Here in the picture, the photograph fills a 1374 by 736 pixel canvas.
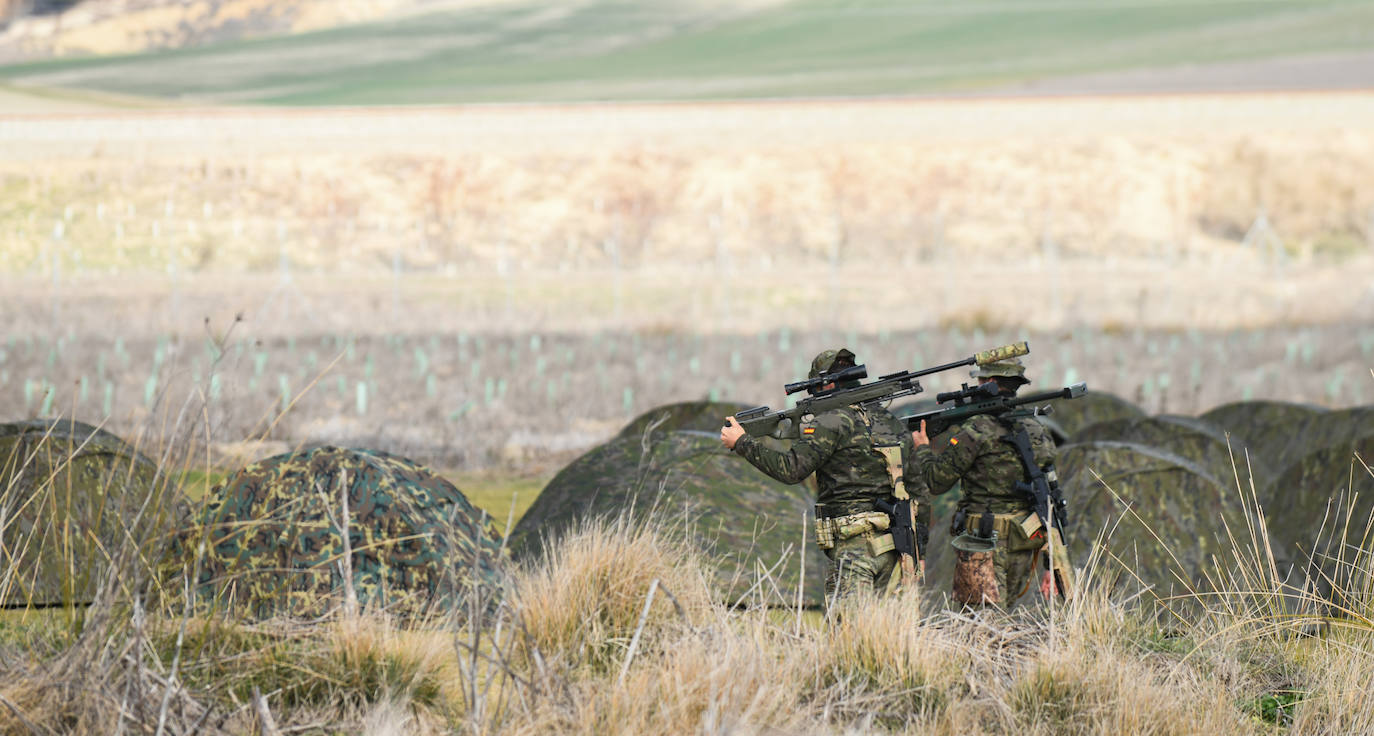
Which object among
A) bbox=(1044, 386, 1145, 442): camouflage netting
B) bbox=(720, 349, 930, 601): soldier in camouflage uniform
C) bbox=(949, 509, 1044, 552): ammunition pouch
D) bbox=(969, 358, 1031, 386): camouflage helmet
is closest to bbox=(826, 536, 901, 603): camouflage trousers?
bbox=(720, 349, 930, 601): soldier in camouflage uniform

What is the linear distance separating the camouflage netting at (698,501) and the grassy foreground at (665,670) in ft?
6.67

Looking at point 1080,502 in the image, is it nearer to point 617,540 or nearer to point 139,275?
point 617,540

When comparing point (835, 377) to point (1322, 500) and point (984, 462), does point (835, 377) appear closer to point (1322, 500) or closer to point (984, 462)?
point (984, 462)

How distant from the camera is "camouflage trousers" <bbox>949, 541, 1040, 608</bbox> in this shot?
25.5 ft

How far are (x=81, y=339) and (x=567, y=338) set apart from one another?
423 inches

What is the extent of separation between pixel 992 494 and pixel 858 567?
975 millimetres

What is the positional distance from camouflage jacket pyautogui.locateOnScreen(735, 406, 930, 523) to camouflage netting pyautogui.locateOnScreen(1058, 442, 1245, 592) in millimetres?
2231

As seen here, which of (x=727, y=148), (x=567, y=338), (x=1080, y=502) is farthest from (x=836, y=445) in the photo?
(x=727, y=148)

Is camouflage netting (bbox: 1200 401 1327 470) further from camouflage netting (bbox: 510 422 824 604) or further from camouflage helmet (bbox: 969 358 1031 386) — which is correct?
camouflage helmet (bbox: 969 358 1031 386)

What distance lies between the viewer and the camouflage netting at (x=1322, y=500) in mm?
9539

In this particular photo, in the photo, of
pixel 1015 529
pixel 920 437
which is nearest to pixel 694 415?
pixel 920 437

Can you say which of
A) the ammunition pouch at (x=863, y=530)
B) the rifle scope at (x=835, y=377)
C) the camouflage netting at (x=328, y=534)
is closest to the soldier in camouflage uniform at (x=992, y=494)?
the ammunition pouch at (x=863, y=530)

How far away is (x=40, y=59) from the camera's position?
78.7 m

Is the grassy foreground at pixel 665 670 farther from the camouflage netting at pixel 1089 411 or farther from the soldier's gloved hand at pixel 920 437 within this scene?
the camouflage netting at pixel 1089 411
